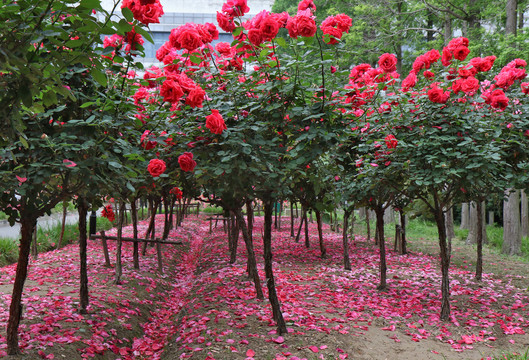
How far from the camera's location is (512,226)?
10539 millimetres

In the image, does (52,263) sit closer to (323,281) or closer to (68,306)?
(68,306)

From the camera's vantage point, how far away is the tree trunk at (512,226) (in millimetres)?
10320

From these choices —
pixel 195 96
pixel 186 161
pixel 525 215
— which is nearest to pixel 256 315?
pixel 186 161

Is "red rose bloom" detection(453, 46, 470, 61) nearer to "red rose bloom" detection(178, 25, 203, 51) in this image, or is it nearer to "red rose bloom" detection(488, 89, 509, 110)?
"red rose bloom" detection(488, 89, 509, 110)

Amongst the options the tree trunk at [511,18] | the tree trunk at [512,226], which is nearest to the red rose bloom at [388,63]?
the tree trunk at [512,226]

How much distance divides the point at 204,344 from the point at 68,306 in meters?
2.06

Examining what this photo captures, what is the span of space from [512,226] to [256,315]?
28.8ft

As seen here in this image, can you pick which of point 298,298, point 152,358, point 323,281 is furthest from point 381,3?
point 152,358

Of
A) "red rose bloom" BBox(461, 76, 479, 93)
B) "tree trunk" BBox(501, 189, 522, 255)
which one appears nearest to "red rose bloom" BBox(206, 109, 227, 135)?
"red rose bloom" BBox(461, 76, 479, 93)

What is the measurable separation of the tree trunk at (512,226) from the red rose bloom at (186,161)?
388 inches

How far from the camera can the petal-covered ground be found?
4.05 m

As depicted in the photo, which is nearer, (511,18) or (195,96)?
(195,96)

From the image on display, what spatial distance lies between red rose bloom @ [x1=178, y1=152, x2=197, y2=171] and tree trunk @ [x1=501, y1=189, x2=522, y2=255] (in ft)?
32.3

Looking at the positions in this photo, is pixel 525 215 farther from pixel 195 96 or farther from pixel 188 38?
pixel 188 38
